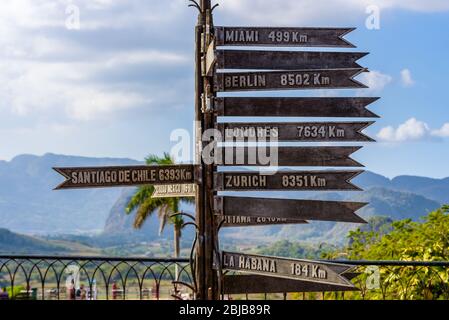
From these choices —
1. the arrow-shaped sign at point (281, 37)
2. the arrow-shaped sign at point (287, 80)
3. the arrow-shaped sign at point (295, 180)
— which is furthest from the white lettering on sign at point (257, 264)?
the arrow-shaped sign at point (281, 37)

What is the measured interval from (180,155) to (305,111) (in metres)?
1.21

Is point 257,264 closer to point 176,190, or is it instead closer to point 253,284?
point 253,284

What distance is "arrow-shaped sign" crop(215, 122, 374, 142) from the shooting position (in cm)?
579

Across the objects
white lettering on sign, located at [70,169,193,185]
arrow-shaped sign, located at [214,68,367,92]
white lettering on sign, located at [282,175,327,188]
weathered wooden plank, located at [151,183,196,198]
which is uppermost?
arrow-shaped sign, located at [214,68,367,92]

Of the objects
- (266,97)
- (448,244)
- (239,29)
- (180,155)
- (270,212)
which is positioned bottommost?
(448,244)

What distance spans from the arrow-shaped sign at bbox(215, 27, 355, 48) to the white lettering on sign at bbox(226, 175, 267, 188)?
1002mm

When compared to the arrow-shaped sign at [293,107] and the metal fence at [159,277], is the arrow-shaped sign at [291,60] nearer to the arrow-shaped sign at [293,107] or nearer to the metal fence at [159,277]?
the arrow-shaped sign at [293,107]

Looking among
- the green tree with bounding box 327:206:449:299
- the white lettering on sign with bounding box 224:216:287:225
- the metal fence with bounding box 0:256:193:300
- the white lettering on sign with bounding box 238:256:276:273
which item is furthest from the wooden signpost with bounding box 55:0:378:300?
the green tree with bounding box 327:206:449:299

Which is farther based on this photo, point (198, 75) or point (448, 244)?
point (448, 244)

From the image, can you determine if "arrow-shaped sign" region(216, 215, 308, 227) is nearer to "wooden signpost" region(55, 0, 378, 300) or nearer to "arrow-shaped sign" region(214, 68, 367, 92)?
"wooden signpost" region(55, 0, 378, 300)
